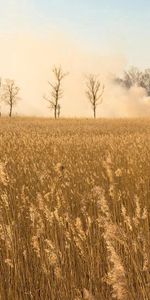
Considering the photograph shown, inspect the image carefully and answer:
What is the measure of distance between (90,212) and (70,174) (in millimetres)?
1140

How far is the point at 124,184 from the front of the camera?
4.97 m

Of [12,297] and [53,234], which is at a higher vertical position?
[53,234]

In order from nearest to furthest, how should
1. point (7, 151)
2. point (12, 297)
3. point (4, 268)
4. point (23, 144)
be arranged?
point (12, 297)
point (4, 268)
point (7, 151)
point (23, 144)

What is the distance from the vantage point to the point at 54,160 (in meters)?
6.55

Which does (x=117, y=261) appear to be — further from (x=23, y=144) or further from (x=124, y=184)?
(x=23, y=144)

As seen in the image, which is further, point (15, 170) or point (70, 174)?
point (15, 170)

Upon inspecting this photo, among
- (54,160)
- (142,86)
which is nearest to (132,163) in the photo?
(54,160)

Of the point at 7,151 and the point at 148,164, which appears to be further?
the point at 7,151

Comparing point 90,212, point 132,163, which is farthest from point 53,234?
point 132,163

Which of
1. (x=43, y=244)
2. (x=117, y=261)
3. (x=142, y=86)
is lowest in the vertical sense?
(x=43, y=244)

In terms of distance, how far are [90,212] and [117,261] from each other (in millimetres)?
2436

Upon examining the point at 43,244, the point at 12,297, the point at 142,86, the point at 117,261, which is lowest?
the point at 12,297

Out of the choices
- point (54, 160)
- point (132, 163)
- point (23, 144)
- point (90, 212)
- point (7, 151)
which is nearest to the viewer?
point (90, 212)

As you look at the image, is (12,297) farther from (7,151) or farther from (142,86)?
(142,86)
